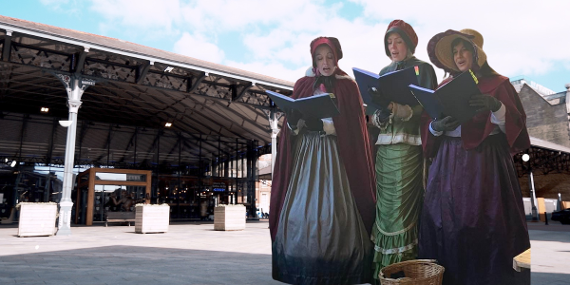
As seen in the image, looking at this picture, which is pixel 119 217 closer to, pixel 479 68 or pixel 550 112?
pixel 479 68

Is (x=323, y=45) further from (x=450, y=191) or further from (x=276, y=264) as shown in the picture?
(x=276, y=264)

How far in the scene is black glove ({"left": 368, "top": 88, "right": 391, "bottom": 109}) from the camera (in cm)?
405

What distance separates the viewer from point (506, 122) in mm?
3529

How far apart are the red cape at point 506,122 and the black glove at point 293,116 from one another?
172 centimetres

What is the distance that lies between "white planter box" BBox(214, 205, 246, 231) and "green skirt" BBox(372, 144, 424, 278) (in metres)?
15.0

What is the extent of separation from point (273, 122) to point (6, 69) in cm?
1349

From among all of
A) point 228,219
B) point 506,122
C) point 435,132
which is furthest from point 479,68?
point 228,219

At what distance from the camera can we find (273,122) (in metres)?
21.3

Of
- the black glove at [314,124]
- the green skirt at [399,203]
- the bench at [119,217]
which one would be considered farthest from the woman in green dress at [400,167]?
the bench at [119,217]

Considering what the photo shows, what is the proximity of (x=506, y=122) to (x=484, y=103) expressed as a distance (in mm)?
280

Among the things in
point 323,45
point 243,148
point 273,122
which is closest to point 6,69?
point 273,122

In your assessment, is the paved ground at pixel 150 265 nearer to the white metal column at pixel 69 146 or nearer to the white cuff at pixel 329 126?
the white cuff at pixel 329 126

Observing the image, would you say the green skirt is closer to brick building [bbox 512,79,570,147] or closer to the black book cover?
the black book cover

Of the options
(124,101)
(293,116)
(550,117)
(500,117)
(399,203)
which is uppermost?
(550,117)
